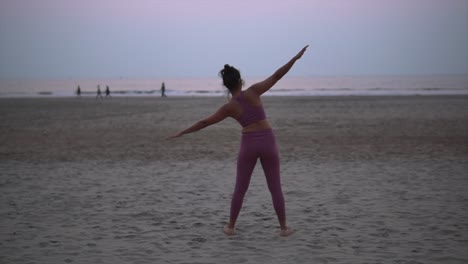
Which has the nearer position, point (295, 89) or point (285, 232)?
point (285, 232)

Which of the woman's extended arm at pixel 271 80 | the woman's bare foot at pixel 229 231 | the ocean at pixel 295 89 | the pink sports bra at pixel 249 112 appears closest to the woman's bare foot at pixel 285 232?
the woman's bare foot at pixel 229 231

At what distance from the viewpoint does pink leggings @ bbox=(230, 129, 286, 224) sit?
464 cm

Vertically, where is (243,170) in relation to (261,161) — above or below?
below

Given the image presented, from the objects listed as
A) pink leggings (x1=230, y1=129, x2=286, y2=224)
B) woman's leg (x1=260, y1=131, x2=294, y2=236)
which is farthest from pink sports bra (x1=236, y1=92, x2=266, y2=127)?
woman's leg (x1=260, y1=131, x2=294, y2=236)

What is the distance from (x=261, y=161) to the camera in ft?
15.6

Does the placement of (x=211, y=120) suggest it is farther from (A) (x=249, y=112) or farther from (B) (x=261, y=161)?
(B) (x=261, y=161)

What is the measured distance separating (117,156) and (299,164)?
441 centimetres

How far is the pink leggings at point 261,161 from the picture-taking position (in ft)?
15.2

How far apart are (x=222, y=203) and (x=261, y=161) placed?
1833mm

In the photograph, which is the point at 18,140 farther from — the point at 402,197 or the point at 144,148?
the point at 402,197

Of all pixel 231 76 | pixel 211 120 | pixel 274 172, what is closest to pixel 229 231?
pixel 274 172

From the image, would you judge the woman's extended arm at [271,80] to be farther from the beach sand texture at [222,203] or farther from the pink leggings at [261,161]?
the beach sand texture at [222,203]

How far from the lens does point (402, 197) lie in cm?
646

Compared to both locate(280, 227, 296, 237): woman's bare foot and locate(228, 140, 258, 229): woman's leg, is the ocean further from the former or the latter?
locate(228, 140, 258, 229): woman's leg
